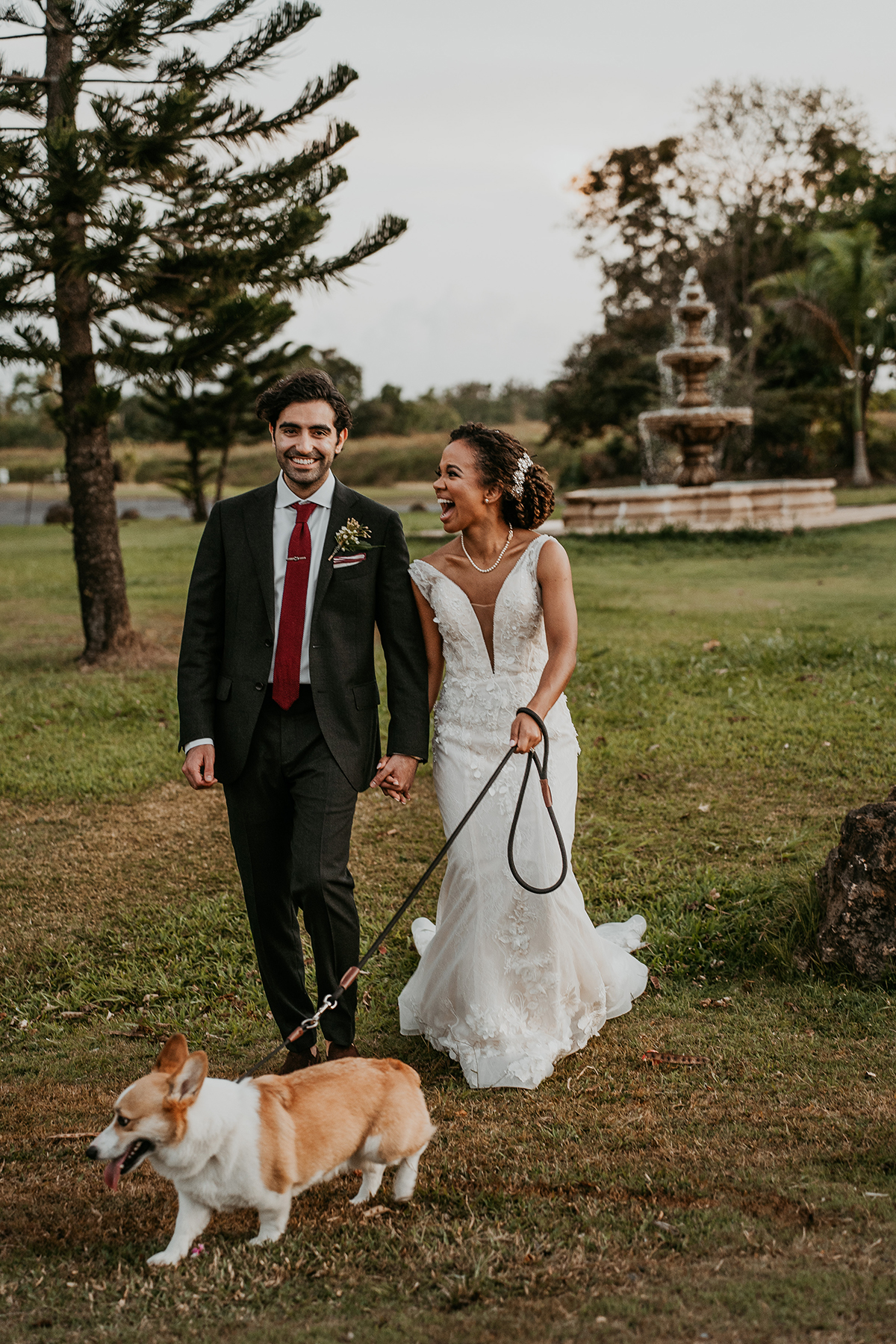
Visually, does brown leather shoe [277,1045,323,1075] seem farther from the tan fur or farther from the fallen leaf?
the fallen leaf

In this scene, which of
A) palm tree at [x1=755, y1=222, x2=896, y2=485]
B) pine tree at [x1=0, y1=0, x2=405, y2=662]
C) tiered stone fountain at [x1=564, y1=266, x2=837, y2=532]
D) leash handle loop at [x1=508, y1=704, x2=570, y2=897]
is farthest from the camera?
palm tree at [x1=755, y1=222, x2=896, y2=485]

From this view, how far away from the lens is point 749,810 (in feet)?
19.0

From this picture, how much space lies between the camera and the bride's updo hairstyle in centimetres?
363

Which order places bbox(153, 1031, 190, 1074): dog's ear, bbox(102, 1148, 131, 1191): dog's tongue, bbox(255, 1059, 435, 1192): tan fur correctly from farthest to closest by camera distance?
bbox(255, 1059, 435, 1192): tan fur < bbox(153, 1031, 190, 1074): dog's ear < bbox(102, 1148, 131, 1191): dog's tongue

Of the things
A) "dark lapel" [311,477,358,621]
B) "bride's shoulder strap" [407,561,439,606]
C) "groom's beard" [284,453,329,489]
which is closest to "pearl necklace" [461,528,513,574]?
"bride's shoulder strap" [407,561,439,606]

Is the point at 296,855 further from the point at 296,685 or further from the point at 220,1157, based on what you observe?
the point at 220,1157

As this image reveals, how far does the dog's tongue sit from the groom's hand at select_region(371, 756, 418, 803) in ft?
4.47

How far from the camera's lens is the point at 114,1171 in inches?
88.7

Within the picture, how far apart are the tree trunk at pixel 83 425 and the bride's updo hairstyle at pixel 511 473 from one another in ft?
18.9

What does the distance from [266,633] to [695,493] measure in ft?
48.0

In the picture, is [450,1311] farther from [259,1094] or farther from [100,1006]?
[100,1006]

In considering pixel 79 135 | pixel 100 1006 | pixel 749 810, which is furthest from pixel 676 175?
pixel 100 1006

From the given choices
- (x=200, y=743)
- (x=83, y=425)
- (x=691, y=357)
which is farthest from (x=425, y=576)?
(x=691, y=357)

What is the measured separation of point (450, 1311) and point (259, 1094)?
1.94 ft
